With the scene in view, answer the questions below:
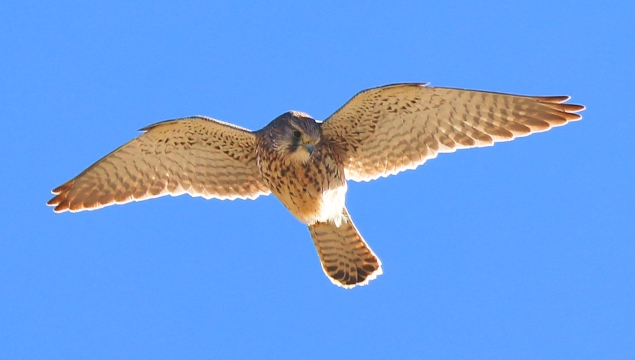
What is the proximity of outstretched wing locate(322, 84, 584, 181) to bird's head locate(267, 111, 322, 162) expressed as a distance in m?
0.36

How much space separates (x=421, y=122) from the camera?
10922 millimetres

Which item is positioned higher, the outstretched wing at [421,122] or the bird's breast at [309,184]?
the outstretched wing at [421,122]

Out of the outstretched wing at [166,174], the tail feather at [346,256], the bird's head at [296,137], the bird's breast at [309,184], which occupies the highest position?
the outstretched wing at [166,174]

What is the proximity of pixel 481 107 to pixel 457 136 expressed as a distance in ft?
1.13

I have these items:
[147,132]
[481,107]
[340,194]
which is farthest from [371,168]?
[147,132]

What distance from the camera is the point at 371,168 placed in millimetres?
11219

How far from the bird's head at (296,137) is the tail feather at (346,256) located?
0.91 meters

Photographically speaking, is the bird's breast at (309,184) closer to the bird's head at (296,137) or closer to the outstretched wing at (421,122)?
the bird's head at (296,137)

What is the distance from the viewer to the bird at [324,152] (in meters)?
10.6

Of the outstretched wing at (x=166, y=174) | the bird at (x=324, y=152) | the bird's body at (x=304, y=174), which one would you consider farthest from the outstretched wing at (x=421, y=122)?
the outstretched wing at (x=166, y=174)

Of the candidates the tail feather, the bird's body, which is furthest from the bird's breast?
the tail feather

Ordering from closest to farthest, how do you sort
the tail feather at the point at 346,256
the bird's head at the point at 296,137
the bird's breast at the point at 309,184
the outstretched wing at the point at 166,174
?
the bird's head at the point at 296,137
the bird's breast at the point at 309,184
the tail feather at the point at 346,256
the outstretched wing at the point at 166,174

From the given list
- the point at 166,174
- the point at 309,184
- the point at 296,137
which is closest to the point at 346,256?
the point at 309,184

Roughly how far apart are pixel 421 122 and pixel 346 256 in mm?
1466
